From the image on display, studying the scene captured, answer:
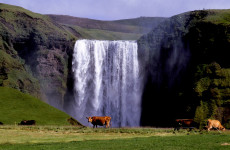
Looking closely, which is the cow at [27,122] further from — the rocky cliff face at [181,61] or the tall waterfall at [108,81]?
the tall waterfall at [108,81]

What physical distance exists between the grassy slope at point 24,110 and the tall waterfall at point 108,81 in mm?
26040

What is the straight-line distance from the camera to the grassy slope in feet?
233

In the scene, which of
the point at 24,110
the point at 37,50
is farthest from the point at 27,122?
the point at 37,50

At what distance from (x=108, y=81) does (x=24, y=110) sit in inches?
1351

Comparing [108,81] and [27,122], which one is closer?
[27,122]

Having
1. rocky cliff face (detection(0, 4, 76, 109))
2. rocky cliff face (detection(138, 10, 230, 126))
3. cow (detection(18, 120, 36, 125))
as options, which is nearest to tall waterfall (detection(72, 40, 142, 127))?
rocky cliff face (detection(138, 10, 230, 126))

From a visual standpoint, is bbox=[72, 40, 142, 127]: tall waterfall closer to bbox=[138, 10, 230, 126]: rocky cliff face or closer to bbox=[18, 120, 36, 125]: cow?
bbox=[138, 10, 230, 126]: rocky cliff face

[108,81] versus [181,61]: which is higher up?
[181,61]

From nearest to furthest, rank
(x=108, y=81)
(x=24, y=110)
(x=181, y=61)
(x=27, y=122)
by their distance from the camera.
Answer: (x=27, y=122) → (x=24, y=110) → (x=181, y=61) → (x=108, y=81)

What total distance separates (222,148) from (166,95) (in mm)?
63257

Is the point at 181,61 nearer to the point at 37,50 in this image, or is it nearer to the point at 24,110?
the point at 24,110

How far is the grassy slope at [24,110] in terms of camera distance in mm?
70875

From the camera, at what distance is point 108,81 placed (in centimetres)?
10544

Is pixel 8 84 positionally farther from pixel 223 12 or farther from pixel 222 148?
pixel 222 148
